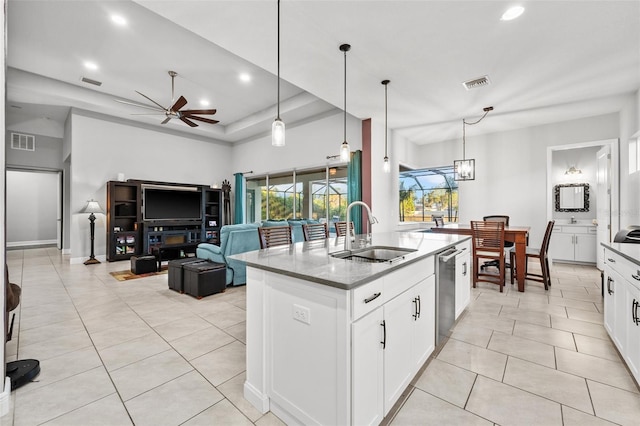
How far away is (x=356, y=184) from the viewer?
5.59 m

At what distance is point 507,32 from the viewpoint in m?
2.78

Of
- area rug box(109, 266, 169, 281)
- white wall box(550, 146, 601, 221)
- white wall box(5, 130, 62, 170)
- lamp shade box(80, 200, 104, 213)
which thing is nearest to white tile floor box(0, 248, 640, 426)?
area rug box(109, 266, 169, 281)

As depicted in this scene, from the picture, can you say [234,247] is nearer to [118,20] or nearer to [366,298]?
[366,298]

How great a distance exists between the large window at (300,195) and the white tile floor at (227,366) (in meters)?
A: 3.49

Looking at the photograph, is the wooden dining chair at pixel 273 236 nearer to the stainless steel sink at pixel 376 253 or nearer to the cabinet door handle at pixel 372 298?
the stainless steel sink at pixel 376 253

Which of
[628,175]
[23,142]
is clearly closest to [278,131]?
[628,175]

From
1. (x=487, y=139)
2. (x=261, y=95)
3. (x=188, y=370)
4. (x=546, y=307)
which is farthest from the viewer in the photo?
(x=487, y=139)

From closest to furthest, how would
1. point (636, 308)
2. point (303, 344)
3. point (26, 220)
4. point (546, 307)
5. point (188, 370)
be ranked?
1. point (303, 344)
2. point (636, 308)
3. point (188, 370)
4. point (546, 307)
5. point (26, 220)

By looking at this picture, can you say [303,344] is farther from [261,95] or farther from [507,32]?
[261,95]

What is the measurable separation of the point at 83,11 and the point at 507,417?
548cm

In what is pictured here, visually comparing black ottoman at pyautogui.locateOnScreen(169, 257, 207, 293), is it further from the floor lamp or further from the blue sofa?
the floor lamp

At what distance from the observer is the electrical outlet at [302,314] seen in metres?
1.36

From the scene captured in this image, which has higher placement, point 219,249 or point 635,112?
point 635,112

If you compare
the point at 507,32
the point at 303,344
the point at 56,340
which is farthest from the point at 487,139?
the point at 56,340
